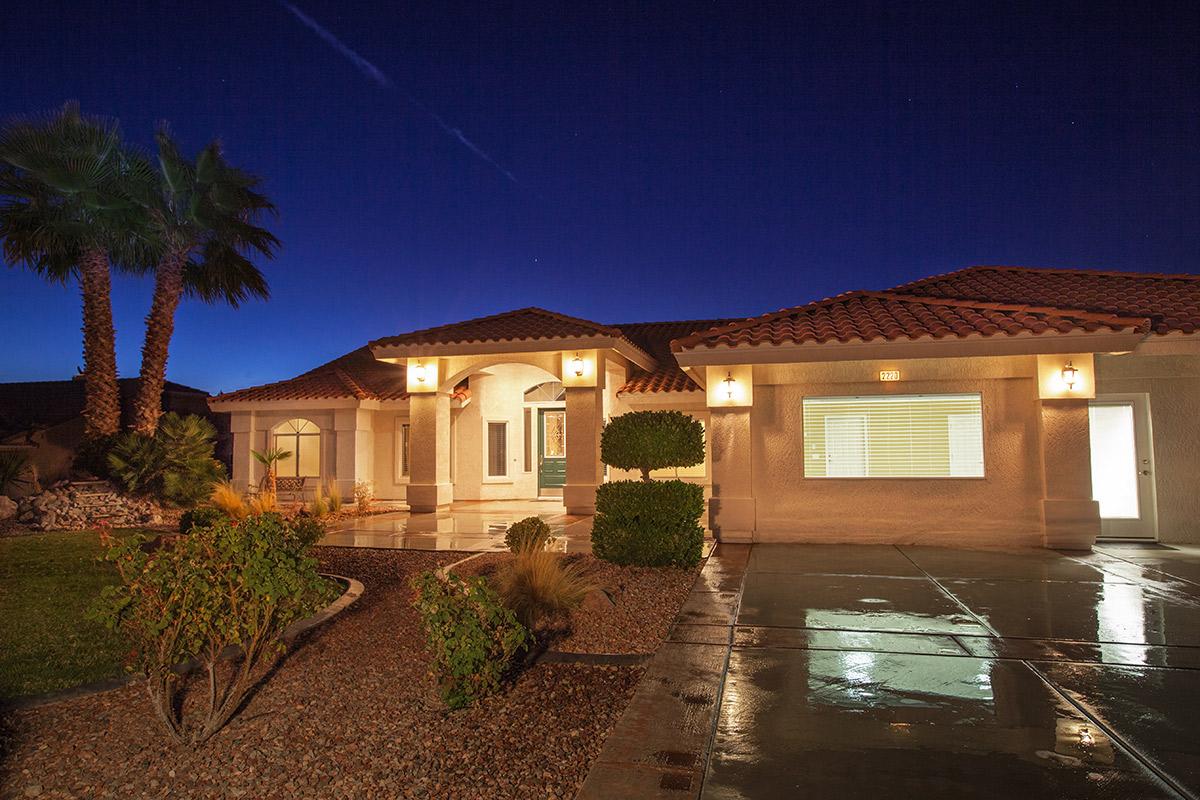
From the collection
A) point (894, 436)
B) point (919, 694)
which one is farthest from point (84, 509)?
point (919, 694)

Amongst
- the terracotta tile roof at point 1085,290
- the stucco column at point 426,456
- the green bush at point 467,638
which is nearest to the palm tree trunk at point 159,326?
the stucco column at point 426,456

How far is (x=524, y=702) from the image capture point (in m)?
4.41

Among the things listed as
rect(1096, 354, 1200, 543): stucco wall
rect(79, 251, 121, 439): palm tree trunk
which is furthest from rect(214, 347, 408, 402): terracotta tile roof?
rect(1096, 354, 1200, 543): stucco wall

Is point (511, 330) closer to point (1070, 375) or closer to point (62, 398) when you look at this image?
point (1070, 375)

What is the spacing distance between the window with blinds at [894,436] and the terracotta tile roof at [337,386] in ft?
37.1

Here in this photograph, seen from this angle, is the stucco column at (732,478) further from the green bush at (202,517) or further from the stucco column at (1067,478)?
the green bush at (202,517)

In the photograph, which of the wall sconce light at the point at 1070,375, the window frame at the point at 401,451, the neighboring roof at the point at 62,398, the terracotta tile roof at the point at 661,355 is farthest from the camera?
the neighboring roof at the point at 62,398

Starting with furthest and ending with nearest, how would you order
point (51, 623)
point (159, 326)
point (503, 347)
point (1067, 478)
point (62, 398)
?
point (62, 398), point (159, 326), point (503, 347), point (1067, 478), point (51, 623)

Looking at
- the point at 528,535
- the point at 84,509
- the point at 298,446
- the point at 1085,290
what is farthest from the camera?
the point at 298,446

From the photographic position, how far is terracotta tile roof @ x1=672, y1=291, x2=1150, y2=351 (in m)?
9.68

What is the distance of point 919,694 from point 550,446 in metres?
15.5

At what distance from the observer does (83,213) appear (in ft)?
50.8

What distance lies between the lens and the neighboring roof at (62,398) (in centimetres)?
2559

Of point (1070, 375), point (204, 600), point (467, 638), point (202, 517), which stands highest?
point (1070, 375)
